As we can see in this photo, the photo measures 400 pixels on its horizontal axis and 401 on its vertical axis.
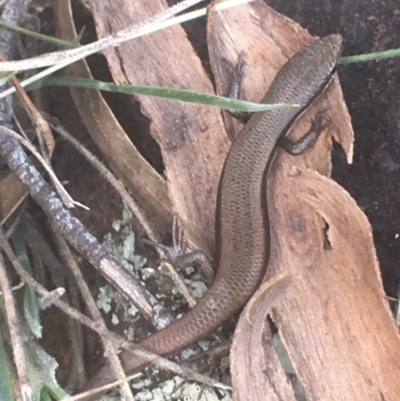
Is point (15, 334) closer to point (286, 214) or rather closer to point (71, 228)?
point (71, 228)

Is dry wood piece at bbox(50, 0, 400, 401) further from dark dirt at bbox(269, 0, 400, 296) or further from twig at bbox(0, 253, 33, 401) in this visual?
twig at bbox(0, 253, 33, 401)

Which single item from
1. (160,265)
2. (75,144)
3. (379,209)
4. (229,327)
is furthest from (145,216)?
(379,209)

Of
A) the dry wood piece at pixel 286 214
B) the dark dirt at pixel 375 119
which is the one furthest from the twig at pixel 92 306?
the dark dirt at pixel 375 119

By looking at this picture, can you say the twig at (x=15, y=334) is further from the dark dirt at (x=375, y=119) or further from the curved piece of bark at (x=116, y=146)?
the dark dirt at (x=375, y=119)

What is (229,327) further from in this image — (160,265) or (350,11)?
(350,11)

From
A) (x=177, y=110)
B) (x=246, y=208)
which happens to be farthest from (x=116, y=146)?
(x=246, y=208)

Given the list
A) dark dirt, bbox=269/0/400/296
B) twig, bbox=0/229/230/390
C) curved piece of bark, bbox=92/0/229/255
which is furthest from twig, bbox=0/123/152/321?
dark dirt, bbox=269/0/400/296

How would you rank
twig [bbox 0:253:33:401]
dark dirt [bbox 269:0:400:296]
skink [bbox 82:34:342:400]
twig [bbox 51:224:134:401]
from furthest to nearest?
dark dirt [bbox 269:0:400:296], skink [bbox 82:34:342:400], twig [bbox 51:224:134:401], twig [bbox 0:253:33:401]

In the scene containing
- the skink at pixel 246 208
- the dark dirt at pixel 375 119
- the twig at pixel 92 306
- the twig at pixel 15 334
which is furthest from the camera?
the dark dirt at pixel 375 119
